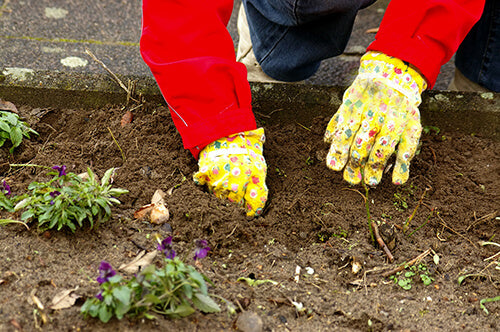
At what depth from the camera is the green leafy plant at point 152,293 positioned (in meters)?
1.15

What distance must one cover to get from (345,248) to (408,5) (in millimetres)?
928

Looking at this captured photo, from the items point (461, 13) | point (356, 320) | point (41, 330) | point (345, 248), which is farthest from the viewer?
point (461, 13)

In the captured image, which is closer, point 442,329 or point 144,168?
point 442,329

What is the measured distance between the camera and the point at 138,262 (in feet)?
4.61

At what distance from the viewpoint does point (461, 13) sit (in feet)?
5.73

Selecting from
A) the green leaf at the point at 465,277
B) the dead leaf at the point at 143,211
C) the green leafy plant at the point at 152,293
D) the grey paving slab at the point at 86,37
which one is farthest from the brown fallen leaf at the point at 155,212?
the grey paving slab at the point at 86,37

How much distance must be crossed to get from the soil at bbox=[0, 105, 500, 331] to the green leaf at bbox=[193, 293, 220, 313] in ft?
0.12

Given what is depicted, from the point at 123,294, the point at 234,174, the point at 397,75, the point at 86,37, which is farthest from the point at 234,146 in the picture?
the point at 86,37

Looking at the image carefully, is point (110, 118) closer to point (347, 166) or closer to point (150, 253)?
point (150, 253)

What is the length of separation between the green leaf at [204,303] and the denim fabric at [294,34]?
4.12 feet

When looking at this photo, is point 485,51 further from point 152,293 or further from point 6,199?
point 6,199

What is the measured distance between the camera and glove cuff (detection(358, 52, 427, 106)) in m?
1.79

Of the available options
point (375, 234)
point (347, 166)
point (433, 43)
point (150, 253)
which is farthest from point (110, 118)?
point (433, 43)

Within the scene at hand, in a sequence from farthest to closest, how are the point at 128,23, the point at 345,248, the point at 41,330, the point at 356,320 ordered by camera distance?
1. the point at 128,23
2. the point at 345,248
3. the point at 356,320
4. the point at 41,330
